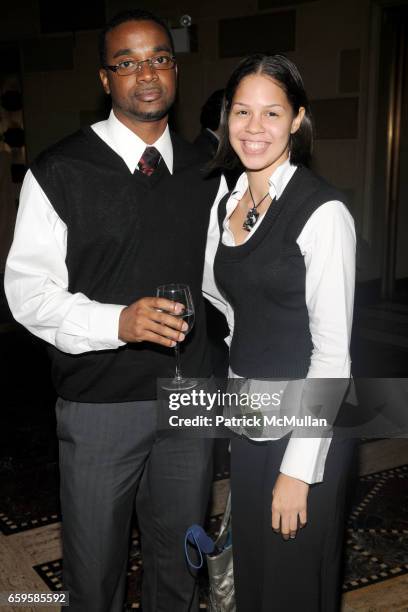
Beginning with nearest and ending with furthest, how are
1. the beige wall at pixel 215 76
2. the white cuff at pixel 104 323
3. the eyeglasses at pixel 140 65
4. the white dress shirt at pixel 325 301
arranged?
1. the white dress shirt at pixel 325 301
2. the white cuff at pixel 104 323
3. the eyeglasses at pixel 140 65
4. the beige wall at pixel 215 76

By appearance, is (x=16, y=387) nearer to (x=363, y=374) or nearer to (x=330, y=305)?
(x=363, y=374)

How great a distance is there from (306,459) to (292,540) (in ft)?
0.69

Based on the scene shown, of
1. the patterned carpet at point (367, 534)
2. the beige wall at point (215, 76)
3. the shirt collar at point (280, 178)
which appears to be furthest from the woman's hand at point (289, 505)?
the beige wall at point (215, 76)

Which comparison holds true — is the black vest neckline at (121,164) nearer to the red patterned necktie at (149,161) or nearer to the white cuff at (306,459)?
the red patterned necktie at (149,161)

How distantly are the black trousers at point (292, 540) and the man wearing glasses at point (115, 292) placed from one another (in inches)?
9.1

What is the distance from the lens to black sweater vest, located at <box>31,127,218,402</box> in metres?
1.85

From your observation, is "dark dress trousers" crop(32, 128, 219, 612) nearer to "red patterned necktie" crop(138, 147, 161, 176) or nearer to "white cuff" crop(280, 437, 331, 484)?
"red patterned necktie" crop(138, 147, 161, 176)

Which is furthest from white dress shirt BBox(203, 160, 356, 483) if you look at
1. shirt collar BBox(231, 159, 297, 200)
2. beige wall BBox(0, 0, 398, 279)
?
beige wall BBox(0, 0, 398, 279)

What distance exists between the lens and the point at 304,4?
21.3 ft

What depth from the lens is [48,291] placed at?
5.98ft

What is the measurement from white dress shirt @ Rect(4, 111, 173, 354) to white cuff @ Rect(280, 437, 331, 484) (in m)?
0.50

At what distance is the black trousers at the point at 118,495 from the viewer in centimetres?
191

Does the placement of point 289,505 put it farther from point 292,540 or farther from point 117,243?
point 117,243

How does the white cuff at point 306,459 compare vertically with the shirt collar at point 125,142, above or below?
below
